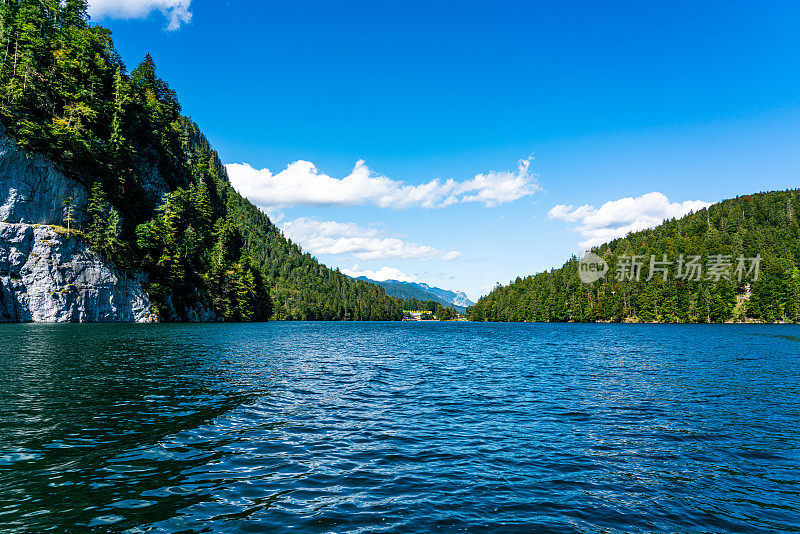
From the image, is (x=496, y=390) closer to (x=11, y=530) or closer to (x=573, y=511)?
(x=573, y=511)

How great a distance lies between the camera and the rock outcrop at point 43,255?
3105 inches

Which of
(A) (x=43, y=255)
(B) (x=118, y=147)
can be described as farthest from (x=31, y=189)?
(B) (x=118, y=147)

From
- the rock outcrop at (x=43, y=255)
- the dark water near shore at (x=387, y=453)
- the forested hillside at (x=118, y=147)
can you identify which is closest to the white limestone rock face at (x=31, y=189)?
the rock outcrop at (x=43, y=255)

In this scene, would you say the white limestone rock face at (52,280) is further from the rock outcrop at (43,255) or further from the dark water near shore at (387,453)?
the dark water near shore at (387,453)

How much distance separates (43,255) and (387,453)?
316 feet

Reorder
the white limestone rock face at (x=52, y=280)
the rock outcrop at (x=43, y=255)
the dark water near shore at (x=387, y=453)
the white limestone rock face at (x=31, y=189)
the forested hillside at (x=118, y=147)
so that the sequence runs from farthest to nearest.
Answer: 1. the forested hillside at (x=118, y=147)
2. the white limestone rock face at (x=31, y=189)
3. the rock outcrop at (x=43, y=255)
4. the white limestone rock face at (x=52, y=280)
5. the dark water near shore at (x=387, y=453)

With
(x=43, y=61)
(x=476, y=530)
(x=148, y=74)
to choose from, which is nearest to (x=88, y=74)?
(x=43, y=61)

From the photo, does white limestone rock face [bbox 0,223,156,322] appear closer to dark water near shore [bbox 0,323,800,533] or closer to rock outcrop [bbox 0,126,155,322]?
rock outcrop [bbox 0,126,155,322]

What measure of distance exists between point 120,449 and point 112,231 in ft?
313

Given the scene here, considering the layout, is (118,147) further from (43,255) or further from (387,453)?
(387,453)

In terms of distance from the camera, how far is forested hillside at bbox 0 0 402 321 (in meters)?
88.9

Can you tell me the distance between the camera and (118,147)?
338 feet

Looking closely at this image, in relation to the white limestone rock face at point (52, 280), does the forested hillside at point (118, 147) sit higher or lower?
higher

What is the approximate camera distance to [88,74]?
336 ft
